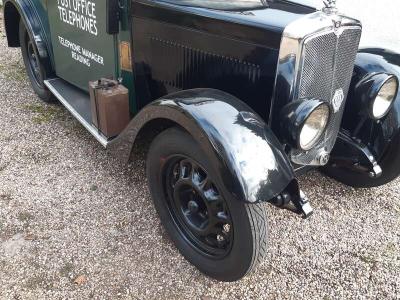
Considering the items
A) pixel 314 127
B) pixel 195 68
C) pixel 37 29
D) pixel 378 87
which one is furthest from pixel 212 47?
pixel 37 29

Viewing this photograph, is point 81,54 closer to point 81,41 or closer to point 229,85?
point 81,41

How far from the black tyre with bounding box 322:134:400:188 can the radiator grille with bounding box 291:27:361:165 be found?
534 mm

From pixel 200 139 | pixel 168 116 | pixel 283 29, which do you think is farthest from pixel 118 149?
pixel 283 29

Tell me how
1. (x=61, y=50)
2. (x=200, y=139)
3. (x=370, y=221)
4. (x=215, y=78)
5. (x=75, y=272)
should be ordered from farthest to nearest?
(x=61, y=50), (x=370, y=221), (x=215, y=78), (x=75, y=272), (x=200, y=139)

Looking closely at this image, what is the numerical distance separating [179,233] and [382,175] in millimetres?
1578

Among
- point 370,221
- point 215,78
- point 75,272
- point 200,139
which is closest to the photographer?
point 200,139

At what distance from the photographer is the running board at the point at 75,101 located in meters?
3.05

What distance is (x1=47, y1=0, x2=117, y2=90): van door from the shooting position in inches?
121

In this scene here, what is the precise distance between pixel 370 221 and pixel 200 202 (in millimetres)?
1314

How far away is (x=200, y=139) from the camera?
1979 millimetres

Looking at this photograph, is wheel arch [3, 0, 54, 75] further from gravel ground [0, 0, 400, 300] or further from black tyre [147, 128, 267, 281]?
black tyre [147, 128, 267, 281]

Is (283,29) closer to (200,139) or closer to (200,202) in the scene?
(200,139)

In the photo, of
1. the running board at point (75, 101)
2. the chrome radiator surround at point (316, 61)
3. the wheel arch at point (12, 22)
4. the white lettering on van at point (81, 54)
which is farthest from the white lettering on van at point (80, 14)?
the chrome radiator surround at point (316, 61)

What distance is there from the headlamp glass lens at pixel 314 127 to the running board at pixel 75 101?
4.53ft
